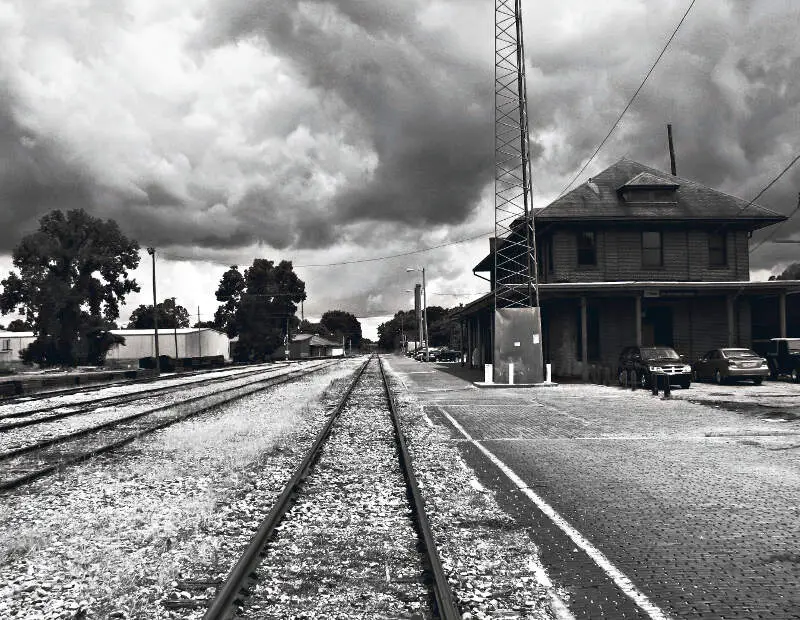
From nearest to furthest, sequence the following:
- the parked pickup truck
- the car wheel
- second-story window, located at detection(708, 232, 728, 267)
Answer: the parked pickup truck < the car wheel < second-story window, located at detection(708, 232, 728, 267)

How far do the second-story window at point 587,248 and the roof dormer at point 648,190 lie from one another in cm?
256

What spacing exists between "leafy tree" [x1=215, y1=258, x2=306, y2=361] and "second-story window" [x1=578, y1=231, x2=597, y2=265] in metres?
52.6

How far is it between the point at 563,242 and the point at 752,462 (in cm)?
2253

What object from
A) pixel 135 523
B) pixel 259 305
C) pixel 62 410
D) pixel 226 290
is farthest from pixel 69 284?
pixel 135 523

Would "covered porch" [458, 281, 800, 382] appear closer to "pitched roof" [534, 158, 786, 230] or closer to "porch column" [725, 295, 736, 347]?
"porch column" [725, 295, 736, 347]

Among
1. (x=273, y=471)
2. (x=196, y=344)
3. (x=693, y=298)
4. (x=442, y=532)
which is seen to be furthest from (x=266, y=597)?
(x=196, y=344)

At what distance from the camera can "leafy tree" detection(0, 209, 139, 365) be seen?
63.3 m

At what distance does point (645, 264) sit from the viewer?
31.9 metres

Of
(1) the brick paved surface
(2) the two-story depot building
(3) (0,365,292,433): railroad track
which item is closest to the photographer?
(1) the brick paved surface

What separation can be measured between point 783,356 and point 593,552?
2524 cm

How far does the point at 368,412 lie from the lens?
1708 centimetres

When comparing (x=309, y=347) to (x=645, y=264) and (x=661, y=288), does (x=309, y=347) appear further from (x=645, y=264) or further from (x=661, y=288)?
(x=661, y=288)

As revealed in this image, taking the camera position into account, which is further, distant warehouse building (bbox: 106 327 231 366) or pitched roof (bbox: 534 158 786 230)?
distant warehouse building (bbox: 106 327 231 366)

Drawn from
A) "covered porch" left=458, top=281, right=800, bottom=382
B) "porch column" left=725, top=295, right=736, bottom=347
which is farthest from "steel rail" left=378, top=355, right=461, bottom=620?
"porch column" left=725, top=295, right=736, bottom=347
